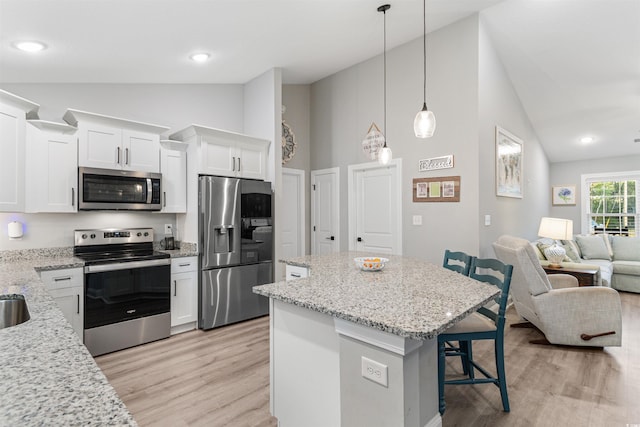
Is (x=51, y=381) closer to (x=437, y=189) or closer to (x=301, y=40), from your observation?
(x=301, y=40)

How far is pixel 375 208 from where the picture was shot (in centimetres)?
459

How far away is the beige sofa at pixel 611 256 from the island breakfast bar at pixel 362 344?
3951 mm

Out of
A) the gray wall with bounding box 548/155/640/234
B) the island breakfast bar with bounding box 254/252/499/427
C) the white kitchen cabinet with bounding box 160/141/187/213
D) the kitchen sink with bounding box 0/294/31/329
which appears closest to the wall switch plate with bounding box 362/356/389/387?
the island breakfast bar with bounding box 254/252/499/427

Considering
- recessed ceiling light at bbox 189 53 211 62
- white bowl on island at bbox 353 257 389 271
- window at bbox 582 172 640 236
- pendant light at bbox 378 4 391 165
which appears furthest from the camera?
window at bbox 582 172 640 236

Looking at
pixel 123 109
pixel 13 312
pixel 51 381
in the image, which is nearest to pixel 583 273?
pixel 51 381

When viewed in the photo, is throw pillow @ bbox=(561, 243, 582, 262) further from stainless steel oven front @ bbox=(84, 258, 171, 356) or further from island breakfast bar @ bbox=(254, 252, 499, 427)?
stainless steel oven front @ bbox=(84, 258, 171, 356)

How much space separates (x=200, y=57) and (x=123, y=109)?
→ 1112 millimetres

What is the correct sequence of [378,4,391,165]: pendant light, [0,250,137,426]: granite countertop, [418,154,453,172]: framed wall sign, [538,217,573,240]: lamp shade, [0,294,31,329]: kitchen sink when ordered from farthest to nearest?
[538,217,573,240]: lamp shade
[418,154,453,172]: framed wall sign
[378,4,391,165]: pendant light
[0,294,31,329]: kitchen sink
[0,250,137,426]: granite countertop

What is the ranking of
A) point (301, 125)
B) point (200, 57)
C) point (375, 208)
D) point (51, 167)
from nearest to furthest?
point (51, 167)
point (200, 57)
point (375, 208)
point (301, 125)

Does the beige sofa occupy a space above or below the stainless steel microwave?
below

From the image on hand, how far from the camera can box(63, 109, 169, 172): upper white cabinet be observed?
124 inches

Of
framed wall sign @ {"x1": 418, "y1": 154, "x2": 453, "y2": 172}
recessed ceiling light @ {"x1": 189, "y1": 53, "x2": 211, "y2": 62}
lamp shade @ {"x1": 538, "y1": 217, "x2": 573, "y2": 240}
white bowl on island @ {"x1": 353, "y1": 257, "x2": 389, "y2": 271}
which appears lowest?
white bowl on island @ {"x1": 353, "y1": 257, "x2": 389, "y2": 271}

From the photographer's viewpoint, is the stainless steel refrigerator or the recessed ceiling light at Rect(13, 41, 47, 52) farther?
the stainless steel refrigerator

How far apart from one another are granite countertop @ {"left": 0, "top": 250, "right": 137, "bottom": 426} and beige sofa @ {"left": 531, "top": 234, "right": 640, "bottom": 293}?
207 inches
